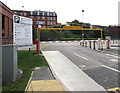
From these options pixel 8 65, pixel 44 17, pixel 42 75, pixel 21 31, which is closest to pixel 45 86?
pixel 42 75

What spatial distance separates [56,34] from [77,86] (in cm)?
4489

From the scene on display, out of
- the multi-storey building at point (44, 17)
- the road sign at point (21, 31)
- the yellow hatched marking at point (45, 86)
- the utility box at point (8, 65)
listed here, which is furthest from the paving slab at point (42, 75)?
the multi-storey building at point (44, 17)

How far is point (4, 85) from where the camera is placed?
5.68m

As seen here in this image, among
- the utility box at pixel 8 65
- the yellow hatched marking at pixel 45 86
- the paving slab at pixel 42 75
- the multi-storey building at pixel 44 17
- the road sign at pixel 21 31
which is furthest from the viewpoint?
the multi-storey building at pixel 44 17

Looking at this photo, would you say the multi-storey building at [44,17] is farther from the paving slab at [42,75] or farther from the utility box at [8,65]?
the utility box at [8,65]

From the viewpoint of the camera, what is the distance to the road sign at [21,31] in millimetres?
9453

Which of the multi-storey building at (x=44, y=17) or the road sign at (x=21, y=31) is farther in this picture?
the multi-storey building at (x=44, y=17)

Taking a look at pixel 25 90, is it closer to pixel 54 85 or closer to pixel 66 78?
pixel 54 85

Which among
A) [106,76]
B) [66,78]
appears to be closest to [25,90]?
[66,78]

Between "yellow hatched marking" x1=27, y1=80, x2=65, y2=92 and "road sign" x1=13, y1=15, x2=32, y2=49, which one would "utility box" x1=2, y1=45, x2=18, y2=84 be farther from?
"road sign" x1=13, y1=15, x2=32, y2=49

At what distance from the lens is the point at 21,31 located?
32.3 feet

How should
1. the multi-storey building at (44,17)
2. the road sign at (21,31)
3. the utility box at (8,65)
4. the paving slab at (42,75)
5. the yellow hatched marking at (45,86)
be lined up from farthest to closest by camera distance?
the multi-storey building at (44,17) < the road sign at (21,31) < the paving slab at (42,75) < the utility box at (8,65) < the yellow hatched marking at (45,86)

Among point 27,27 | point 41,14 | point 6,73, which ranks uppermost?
point 41,14

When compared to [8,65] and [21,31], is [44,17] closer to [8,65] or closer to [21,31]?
[21,31]
